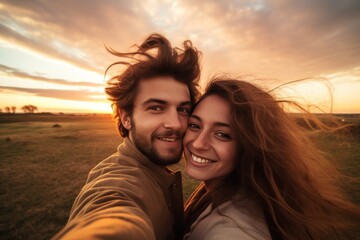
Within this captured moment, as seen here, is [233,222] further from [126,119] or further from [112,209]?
[126,119]

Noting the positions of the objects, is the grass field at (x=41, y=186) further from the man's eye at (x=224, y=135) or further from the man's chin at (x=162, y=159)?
the man's chin at (x=162, y=159)

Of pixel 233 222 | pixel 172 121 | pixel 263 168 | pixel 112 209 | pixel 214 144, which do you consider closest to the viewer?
pixel 112 209

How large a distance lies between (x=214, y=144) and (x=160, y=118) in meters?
0.90

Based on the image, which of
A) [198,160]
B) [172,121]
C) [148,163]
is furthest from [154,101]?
[198,160]

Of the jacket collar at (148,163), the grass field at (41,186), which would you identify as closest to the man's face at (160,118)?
the jacket collar at (148,163)

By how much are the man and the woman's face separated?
40cm

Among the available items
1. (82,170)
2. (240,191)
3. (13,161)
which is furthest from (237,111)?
(13,161)

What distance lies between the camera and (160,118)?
2842mm

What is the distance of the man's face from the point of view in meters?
2.72

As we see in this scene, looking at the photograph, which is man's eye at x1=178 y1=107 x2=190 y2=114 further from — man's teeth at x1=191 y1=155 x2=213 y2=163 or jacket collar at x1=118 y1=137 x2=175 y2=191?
jacket collar at x1=118 y1=137 x2=175 y2=191

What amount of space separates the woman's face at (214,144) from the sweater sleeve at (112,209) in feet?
2.32

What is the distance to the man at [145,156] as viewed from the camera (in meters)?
1.17

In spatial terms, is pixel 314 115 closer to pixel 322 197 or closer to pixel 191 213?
pixel 322 197

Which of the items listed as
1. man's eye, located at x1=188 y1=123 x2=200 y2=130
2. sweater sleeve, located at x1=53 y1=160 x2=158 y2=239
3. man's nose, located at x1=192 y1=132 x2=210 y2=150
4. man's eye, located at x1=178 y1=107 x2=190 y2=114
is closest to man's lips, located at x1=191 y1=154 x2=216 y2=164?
man's nose, located at x1=192 y1=132 x2=210 y2=150
